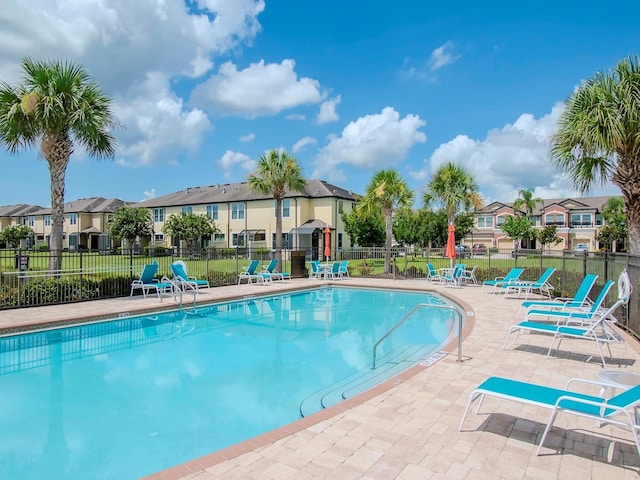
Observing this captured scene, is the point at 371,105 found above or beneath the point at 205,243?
above

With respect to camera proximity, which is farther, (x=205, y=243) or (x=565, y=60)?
(x=205, y=243)

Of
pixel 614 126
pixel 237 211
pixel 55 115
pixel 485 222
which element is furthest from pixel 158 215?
pixel 485 222

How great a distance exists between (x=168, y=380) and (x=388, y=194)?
17517 mm

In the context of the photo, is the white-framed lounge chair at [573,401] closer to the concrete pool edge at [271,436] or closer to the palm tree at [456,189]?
the concrete pool edge at [271,436]

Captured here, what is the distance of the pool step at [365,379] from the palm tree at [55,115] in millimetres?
10219

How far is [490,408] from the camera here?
15.4ft

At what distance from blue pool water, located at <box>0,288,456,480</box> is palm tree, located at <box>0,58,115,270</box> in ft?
17.3

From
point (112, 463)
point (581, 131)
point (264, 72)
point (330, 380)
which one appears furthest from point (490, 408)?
point (264, 72)

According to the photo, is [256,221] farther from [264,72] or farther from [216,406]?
[216,406]

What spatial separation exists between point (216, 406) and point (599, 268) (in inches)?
428

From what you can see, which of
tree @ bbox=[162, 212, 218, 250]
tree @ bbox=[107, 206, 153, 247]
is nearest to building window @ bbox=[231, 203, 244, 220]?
tree @ bbox=[162, 212, 218, 250]

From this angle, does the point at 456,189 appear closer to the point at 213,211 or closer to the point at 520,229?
the point at 213,211

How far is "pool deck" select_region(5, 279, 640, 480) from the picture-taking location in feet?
10.9

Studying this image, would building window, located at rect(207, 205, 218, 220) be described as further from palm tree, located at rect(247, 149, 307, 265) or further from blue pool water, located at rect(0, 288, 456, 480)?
blue pool water, located at rect(0, 288, 456, 480)
